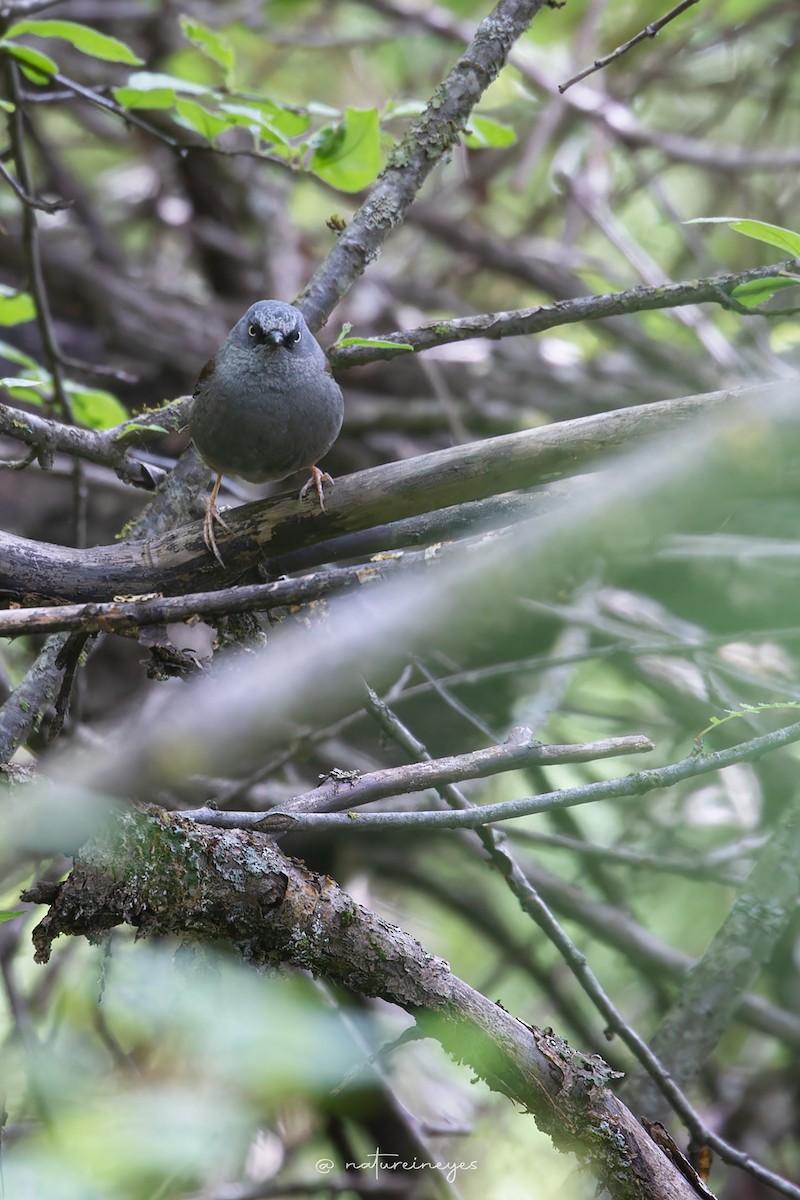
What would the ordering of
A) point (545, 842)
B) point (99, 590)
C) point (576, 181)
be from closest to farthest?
1. point (99, 590)
2. point (545, 842)
3. point (576, 181)

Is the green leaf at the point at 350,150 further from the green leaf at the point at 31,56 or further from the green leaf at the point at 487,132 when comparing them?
the green leaf at the point at 31,56

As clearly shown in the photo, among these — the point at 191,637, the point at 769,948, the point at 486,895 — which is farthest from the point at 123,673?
the point at 769,948

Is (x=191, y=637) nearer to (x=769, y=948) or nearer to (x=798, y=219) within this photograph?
(x=769, y=948)

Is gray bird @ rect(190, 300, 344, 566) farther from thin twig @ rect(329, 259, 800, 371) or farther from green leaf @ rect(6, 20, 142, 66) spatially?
green leaf @ rect(6, 20, 142, 66)

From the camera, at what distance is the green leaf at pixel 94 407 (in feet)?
10.1

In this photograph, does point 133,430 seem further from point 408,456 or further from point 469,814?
point 408,456

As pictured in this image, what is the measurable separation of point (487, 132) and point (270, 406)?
1.11m

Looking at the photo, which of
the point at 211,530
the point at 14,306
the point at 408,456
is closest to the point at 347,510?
the point at 211,530

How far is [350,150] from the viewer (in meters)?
2.74

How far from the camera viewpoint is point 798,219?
19.9 feet

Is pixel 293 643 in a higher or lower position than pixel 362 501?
lower

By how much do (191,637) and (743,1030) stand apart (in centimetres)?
308

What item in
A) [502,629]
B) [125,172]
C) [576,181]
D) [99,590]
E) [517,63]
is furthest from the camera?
[125,172]

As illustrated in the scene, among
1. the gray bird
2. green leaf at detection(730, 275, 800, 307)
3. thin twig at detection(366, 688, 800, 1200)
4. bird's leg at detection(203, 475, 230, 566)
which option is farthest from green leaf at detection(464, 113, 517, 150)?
thin twig at detection(366, 688, 800, 1200)
